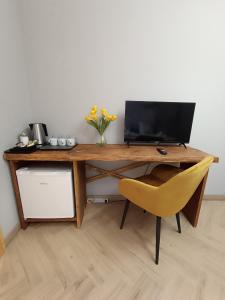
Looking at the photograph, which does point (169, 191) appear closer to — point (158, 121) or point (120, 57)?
point (158, 121)

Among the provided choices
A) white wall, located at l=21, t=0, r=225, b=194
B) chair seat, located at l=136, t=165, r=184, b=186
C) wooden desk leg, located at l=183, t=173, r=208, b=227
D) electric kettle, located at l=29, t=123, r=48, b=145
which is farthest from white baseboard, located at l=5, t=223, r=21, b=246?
wooden desk leg, located at l=183, t=173, r=208, b=227

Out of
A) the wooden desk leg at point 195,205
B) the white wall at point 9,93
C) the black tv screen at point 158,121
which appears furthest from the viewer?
the black tv screen at point 158,121

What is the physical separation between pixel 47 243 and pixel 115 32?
2.16 meters

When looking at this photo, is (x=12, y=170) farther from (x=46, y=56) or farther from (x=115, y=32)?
(x=115, y=32)

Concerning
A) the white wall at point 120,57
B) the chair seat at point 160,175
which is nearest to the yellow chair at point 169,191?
the chair seat at point 160,175

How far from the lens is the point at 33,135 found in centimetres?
166

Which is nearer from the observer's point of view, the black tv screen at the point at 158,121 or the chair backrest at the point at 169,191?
the chair backrest at the point at 169,191

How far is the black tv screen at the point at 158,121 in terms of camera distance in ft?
5.28

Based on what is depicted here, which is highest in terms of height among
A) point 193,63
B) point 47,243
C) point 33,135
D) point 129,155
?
point 193,63

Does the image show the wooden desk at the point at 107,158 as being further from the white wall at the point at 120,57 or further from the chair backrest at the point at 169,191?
the white wall at the point at 120,57

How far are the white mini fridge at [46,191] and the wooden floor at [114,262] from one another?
21 centimetres

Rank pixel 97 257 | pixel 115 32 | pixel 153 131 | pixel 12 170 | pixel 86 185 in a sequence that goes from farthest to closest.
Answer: pixel 86 185 < pixel 153 131 < pixel 115 32 < pixel 12 170 < pixel 97 257

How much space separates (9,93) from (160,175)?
1650mm

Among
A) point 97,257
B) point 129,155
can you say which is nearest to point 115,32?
point 129,155
